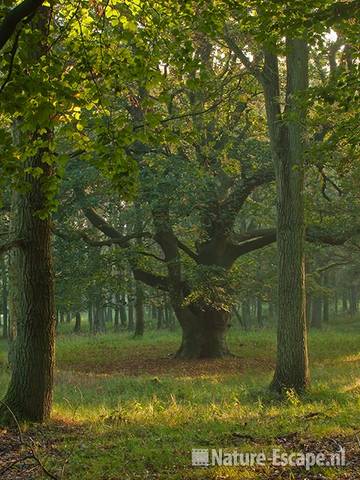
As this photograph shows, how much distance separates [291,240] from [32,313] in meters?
6.82

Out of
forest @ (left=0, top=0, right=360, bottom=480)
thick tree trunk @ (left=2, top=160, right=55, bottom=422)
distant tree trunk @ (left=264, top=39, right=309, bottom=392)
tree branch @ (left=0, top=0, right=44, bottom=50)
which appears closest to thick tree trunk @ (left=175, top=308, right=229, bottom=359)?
forest @ (left=0, top=0, right=360, bottom=480)

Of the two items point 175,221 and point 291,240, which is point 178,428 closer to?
point 291,240

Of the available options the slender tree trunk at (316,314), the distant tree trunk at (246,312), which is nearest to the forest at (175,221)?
the slender tree trunk at (316,314)

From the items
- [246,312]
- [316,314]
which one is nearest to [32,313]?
[316,314]

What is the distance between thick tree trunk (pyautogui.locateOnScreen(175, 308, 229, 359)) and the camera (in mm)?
22797

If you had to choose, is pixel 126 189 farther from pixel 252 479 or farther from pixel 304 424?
pixel 304 424

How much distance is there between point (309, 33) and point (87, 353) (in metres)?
21.0

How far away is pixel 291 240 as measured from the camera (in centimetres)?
→ 1299

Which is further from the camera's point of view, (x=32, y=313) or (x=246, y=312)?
(x=246, y=312)

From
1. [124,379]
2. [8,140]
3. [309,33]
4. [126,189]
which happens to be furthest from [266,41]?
[124,379]

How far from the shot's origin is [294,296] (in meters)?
12.9

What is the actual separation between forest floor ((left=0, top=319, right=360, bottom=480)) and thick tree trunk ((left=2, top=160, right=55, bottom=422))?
0.47 meters

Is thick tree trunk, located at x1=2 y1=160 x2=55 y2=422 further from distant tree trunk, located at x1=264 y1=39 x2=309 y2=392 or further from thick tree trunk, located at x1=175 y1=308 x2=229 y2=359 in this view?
thick tree trunk, located at x1=175 y1=308 x2=229 y2=359

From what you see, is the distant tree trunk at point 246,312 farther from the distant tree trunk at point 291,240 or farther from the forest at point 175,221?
the distant tree trunk at point 291,240
